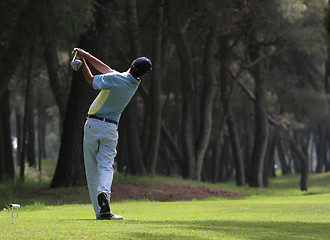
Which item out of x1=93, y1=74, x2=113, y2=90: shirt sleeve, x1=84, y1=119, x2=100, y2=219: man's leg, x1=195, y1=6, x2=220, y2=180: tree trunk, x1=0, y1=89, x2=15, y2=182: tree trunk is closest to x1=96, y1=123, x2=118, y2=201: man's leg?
x1=84, y1=119, x2=100, y2=219: man's leg

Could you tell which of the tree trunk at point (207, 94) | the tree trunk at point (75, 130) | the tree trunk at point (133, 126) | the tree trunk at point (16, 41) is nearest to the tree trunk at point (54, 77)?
the tree trunk at point (133, 126)

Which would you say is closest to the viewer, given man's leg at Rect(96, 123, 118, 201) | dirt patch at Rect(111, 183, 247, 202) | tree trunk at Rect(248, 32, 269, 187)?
man's leg at Rect(96, 123, 118, 201)

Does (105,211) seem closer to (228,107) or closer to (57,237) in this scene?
(57,237)

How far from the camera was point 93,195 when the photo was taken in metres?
9.59

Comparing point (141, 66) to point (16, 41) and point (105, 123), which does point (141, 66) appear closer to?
point (105, 123)

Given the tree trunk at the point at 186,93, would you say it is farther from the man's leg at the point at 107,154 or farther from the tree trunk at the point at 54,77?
the man's leg at the point at 107,154

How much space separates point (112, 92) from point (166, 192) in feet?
41.1

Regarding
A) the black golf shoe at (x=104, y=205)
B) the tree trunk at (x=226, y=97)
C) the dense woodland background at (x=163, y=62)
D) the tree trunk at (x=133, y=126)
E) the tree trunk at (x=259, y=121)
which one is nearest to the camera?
the black golf shoe at (x=104, y=205)

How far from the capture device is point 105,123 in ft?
31.1

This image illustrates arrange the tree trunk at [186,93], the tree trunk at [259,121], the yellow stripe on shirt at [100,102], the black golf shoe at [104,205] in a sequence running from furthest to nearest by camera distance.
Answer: the tree trunk at [259,121]
the tree trunk at [186,93]
the yellow stripe on shirt at [100,102]
the black golf shoe at [104,205]

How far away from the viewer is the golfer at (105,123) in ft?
30.9

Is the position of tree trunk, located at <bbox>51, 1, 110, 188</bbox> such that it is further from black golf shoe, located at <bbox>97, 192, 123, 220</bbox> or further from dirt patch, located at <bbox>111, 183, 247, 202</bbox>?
black golf shoe, located at <bbox>97, 192, 123, 220</bbox>

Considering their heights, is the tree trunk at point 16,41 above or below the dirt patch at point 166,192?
above

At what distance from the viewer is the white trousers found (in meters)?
9.41
